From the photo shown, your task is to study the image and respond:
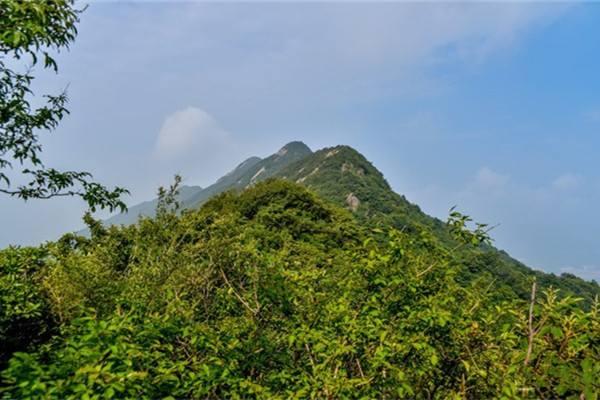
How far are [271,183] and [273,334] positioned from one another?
41.8m

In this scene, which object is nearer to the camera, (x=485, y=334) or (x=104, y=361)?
(x=104, y=361)

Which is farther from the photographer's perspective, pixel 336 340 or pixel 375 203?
pixel 375 203

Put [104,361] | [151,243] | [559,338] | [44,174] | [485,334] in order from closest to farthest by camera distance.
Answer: [104,361] < [559,338] < [485,334] < [44,174] < [151,243]

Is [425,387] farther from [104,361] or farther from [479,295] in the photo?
[104,361]

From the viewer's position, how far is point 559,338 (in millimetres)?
2553

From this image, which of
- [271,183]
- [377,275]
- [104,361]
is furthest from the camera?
[271,183]

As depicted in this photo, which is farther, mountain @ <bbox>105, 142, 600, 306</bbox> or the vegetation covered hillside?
mountain @ <bbox>105, 142, 600, 306</bbox>

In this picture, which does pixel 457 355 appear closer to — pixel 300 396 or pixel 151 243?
pixel 300 396

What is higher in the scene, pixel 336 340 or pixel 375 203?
pixel 375 203

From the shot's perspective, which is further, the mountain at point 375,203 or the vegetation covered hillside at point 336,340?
the mountain at point 375,203

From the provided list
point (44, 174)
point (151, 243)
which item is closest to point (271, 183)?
point (151, 243)

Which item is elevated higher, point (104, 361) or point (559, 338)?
point (104, 361)

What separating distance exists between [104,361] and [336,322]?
2.23m

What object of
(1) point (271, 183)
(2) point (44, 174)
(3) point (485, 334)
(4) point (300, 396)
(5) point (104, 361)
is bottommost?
(4) point (300, 396)
